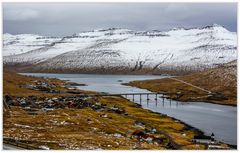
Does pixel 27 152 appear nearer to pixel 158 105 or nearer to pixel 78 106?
pixel 78 106

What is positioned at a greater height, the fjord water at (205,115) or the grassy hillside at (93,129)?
the grassy hillside at (93,129)

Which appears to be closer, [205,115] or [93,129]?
[93,129]

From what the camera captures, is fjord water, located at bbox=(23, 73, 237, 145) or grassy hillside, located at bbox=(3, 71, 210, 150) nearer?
grassy hillside, located at bbox=(3, 71, 210, 150)

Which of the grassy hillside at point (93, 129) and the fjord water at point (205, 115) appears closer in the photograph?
the grassy hillside at point (93, 129)

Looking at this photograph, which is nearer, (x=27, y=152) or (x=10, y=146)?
(x=27, y=152)

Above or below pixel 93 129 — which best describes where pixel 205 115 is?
below

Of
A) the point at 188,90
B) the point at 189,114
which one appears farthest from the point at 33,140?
the point at 188,90

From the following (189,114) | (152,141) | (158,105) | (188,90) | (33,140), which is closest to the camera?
(33,140)

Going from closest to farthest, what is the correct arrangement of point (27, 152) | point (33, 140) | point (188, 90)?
point (27, 152), point (33, 140), point (188, 90)

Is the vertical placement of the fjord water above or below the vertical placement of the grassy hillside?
below
